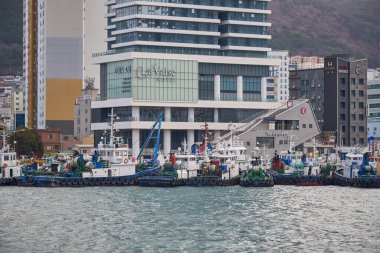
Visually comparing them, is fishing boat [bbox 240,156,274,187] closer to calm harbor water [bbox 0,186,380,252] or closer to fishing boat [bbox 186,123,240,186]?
fishing boat [bbox 186,123,240,186]

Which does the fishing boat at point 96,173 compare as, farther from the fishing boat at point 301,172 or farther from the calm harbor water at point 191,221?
the fishing boat at point 301,172

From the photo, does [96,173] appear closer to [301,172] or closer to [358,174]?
[301,172]

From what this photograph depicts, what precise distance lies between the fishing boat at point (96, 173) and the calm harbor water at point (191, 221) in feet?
38.9

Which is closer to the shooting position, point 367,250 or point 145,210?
point 367,250

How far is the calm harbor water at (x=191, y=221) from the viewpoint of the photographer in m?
79.9

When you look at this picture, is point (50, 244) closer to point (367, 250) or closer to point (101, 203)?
point (367, 250)

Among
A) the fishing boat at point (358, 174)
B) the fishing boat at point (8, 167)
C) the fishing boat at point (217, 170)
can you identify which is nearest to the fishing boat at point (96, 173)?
the fishing boat at point (8, 167)

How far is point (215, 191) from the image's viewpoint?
13475 cm

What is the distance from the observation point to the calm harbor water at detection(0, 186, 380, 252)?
3145 inches

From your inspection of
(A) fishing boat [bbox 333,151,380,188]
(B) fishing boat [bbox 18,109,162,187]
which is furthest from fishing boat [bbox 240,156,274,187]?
(B) fishing boat [bbox 18,109,162,187]

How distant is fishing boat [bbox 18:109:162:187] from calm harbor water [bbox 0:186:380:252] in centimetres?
1186

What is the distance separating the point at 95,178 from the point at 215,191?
69.0 ft

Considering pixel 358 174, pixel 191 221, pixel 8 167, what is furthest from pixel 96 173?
pixel 191 221

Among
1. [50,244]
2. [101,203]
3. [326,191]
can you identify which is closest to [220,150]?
[326,191]
